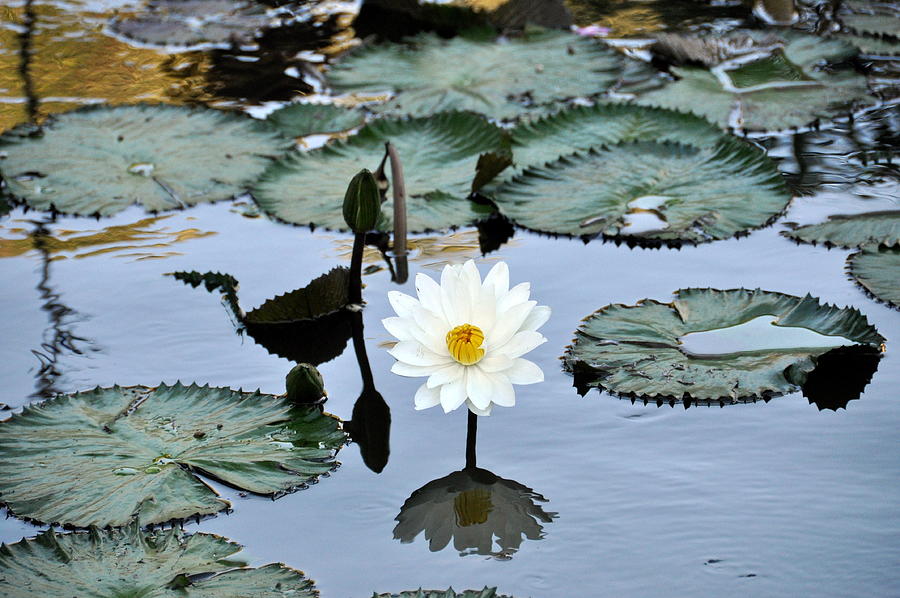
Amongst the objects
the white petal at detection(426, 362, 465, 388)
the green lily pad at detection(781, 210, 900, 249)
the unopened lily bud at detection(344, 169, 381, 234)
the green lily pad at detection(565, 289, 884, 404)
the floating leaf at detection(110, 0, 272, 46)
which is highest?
the unopened lily bud at detection(344, 169, 381, 234)

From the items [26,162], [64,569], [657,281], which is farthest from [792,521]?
[26,162]

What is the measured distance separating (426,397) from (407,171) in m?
1.28

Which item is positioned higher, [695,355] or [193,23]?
[193,23]

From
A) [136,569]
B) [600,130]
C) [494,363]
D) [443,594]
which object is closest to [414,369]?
[494,363]

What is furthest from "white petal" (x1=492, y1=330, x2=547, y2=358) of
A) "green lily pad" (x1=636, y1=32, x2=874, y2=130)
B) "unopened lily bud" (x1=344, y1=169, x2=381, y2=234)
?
"green lily pad" (x1=636, y1=32, x2=874, y2=130)

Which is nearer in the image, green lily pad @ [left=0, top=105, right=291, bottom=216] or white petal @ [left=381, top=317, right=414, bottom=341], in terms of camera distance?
white petal @ [left=381, top=317, right=414, bottom=341]

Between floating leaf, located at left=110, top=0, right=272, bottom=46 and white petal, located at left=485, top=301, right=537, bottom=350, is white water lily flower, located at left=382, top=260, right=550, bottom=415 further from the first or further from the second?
floating leaf, located at left=110, top=0, right=272, bottom=46

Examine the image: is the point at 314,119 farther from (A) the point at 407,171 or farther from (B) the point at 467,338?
(B) the point at 467,338

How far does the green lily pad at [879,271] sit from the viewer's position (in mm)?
2076

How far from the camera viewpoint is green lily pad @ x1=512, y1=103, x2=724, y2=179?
277cm

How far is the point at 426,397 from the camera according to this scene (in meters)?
1.58

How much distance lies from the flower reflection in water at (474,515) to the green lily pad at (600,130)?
1338 millimetres

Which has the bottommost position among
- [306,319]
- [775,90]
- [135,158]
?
[306,319]

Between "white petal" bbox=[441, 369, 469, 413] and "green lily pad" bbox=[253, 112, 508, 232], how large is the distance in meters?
0.94
